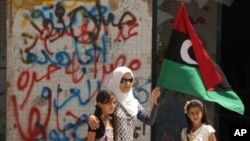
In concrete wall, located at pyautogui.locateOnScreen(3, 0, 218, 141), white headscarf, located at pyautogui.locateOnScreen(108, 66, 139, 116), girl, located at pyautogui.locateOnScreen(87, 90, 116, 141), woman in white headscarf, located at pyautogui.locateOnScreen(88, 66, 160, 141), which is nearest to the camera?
girl, located at pyautogui.locateOnScreen(87, 90, 116, 141)

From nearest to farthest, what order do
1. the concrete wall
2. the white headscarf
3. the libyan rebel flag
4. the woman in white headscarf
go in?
the woman in white headscarf → the white headscarf → the libyan rebel flag → the concrete wall

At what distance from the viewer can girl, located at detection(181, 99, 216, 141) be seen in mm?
5445

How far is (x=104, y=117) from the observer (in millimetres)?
5207

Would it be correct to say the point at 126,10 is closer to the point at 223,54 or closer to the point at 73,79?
the point at 73,79

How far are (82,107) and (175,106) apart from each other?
2407 mm

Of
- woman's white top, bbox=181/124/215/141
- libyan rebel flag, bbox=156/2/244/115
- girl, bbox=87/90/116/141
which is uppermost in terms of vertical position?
libyan rebel flag, bbox=156/2/244/115

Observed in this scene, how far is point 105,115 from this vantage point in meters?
5.22

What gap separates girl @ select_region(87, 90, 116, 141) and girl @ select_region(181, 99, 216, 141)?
0.75 m

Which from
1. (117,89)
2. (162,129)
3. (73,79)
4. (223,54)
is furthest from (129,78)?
(223,54)

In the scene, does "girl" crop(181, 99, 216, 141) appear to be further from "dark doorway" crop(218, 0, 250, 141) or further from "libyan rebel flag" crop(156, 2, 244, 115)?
"dark doorway" crop(218, 0, 250, 141)

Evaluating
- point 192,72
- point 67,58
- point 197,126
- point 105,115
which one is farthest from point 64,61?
point 197,126

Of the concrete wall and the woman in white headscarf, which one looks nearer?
the woman in white headscarf

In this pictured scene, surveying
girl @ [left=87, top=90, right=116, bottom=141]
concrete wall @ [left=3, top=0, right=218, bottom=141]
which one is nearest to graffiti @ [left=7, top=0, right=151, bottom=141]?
concrete wall @ [left=3, top=0, right=218, bottom=141]

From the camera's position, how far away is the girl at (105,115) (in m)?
5.12
